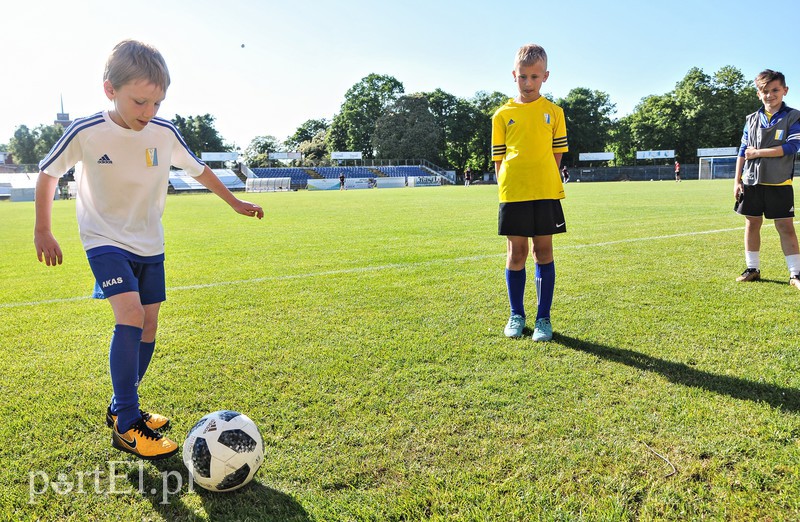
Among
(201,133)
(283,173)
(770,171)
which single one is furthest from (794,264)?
(201,133)

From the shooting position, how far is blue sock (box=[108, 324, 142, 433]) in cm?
246

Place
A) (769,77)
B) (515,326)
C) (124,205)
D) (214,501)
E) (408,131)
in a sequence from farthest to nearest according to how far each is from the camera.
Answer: (408,131), (769,77), (515,326), (124,205), (214,501)

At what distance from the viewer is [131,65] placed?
2.35 m

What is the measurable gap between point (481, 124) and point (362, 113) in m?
18.6

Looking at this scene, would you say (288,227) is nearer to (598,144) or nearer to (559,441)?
(559,441)

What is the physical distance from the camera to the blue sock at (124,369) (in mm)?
2456

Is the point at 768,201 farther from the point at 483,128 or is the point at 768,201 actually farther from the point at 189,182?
the point at 483,128

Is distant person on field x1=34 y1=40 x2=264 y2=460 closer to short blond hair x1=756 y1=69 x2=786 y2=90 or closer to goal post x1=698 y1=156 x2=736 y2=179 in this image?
short blond hair x1=756 y1=69 x2=786 y2=90

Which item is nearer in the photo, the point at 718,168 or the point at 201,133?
the point at 718,168

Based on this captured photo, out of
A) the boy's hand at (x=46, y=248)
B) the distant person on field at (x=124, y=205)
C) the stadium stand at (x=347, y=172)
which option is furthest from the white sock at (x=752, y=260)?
the stadium stand at (x=347, y=172)

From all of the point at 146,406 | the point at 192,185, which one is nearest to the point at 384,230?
the point at 146,406

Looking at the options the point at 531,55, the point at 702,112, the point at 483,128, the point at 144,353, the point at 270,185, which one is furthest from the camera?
the point at 483,128

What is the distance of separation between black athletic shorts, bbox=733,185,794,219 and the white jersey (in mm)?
5733

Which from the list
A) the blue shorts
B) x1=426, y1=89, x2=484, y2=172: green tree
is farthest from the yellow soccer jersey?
x1=426, y1=89, x2=484, y2=172: green tree
